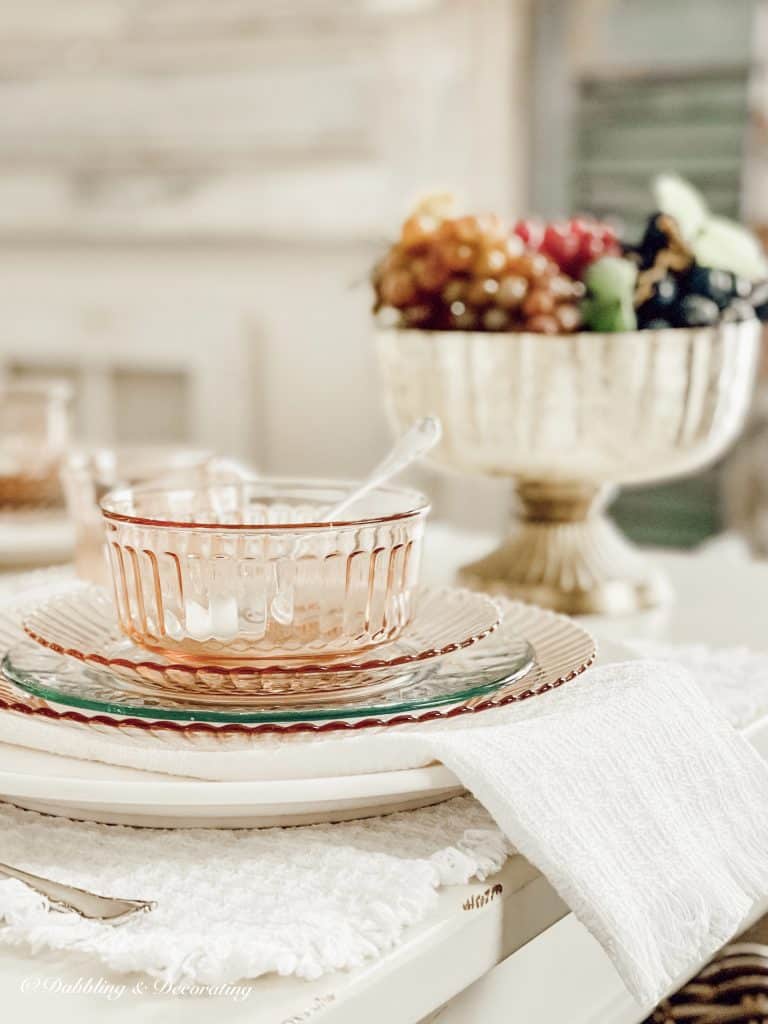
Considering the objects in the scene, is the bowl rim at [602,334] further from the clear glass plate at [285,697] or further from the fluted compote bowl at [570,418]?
the clear glass plate at [285,697]

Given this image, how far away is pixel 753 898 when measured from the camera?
0.49 metres

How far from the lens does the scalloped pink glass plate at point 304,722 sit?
0.49 m

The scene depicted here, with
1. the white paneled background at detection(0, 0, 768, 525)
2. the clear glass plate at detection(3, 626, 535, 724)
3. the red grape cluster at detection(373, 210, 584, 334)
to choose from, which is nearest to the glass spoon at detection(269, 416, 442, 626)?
the clear glass plate at detection(3, 626, 535, 724)

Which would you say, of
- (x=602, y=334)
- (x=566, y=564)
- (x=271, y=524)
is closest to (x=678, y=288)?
(x=602, y=334)

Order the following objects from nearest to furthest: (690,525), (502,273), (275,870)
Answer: (275,870) → (502,273) → (690,525)

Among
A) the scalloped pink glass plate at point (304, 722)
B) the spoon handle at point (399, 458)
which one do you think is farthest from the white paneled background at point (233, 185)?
the scalloped pink glass plate at point (304, 722)

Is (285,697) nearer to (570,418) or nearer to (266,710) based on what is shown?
(266,710)

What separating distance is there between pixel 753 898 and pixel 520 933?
85 millimetres

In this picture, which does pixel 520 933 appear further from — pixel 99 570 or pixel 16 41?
pixel 16 41

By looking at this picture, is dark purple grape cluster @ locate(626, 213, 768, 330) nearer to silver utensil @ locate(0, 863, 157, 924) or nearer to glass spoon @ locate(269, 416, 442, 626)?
glass spoon @ locate(269, 416, 442, 626)

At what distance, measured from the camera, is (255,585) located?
551 millimetres

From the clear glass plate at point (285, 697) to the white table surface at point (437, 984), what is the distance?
8 cm

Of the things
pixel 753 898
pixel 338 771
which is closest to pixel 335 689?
A: pixel 338 771

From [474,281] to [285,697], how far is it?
42cm
